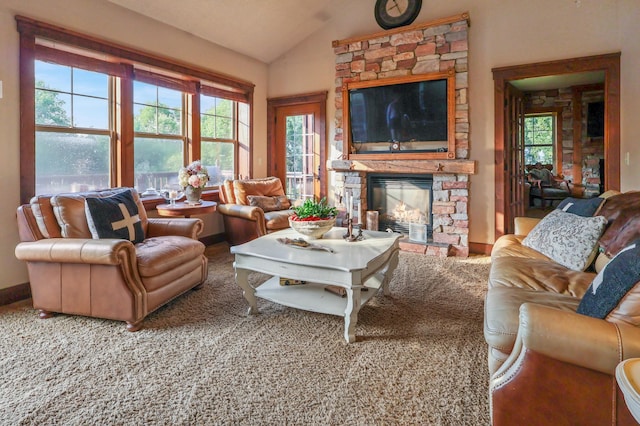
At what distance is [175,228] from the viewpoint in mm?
3367

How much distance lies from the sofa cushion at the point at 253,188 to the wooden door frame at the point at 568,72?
2968 millimetres

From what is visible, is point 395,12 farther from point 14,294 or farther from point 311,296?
point 14,294

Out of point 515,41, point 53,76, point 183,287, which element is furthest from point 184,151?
point 515,41

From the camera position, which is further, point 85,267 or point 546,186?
point 546,186

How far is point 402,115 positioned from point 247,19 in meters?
2.38

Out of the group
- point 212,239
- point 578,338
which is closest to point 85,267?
point 212,239

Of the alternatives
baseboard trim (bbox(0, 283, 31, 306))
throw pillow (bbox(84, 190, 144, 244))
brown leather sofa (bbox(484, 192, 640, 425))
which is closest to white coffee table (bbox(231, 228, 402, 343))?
brown leather sofa (bbox(484, 192, 640, 425))

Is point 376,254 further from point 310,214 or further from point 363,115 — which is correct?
point 363,115

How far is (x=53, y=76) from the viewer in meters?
3.46

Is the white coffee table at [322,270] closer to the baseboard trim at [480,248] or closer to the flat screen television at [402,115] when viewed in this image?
the baseboard trim at [480,248]

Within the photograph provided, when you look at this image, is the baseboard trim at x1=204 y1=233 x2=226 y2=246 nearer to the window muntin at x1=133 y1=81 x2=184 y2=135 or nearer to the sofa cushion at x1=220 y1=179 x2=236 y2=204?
the sofa cushion at x1=220 y1=179 x2=236 y2=204

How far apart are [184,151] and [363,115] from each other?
2.48 metres

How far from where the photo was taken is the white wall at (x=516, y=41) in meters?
3.84

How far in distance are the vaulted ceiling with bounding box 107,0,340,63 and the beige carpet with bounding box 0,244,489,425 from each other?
10.6 ft
